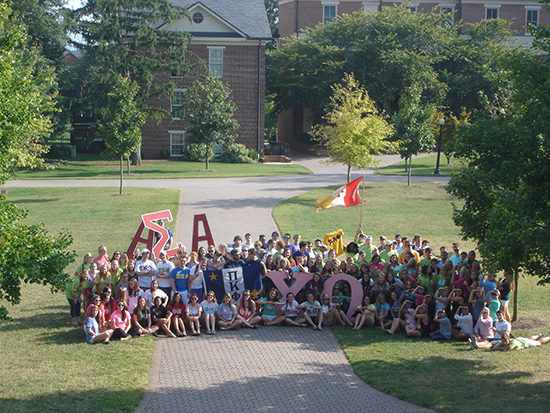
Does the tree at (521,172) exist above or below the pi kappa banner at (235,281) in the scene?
above

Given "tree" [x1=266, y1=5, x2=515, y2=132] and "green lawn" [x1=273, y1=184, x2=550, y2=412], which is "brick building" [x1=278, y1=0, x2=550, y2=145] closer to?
"tree" [x1=266, y1=5, x2=515, y2=132]

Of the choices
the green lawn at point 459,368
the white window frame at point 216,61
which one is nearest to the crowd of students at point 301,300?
the green lawn at point 459,368

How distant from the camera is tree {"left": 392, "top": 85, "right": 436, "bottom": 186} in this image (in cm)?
3278

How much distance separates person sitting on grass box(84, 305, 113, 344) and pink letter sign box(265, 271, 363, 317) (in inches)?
158

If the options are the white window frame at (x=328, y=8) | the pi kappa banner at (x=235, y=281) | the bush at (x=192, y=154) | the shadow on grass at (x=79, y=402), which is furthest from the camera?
the white window frame at (x=328, y=8)

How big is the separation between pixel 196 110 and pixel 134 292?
31.5m

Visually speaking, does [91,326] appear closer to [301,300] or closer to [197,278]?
[197,278]

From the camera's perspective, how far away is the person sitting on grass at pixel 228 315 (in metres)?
13.1

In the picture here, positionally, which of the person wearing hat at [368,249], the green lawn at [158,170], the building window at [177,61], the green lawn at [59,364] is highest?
the building window at [177,61]

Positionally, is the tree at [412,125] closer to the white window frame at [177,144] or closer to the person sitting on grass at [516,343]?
the person sitting on grass at [516,343]

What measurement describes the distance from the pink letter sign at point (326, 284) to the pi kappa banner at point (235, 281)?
39 cm

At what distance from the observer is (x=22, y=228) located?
28.7 ft

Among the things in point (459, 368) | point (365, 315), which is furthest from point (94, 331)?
point (459, 368)

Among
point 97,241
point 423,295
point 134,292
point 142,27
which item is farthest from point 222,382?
point 142,27
